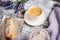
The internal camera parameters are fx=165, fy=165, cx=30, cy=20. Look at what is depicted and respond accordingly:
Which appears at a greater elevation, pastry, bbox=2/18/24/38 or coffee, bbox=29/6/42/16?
coffee, bbox=29/6/42/16

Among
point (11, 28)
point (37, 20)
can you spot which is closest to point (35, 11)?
point (37, 20)

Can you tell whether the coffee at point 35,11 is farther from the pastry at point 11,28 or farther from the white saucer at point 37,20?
the pastry at point 11,28

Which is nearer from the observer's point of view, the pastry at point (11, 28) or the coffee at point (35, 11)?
the pastry at point (11, 28)

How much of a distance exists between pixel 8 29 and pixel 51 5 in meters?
0.43

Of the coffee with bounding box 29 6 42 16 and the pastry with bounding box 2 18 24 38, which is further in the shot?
the coffee with bounding box 29 6 42 16

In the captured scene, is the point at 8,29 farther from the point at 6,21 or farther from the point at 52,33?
the point at 52,33

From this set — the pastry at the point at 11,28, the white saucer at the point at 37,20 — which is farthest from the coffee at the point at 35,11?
the pastry at the point at 11,28

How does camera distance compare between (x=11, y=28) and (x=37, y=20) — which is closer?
(x=11, y=28)

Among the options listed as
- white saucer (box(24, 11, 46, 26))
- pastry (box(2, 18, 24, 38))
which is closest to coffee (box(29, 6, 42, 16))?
white saucer (box(24, 11, 46, 26))

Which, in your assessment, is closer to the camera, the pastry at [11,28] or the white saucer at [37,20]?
the pastry at [11,28]

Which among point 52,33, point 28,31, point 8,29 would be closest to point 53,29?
point 52,33

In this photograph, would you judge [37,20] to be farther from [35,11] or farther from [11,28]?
[11,28]

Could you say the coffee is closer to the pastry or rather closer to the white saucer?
the white saucer

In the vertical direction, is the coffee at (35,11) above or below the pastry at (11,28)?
above
